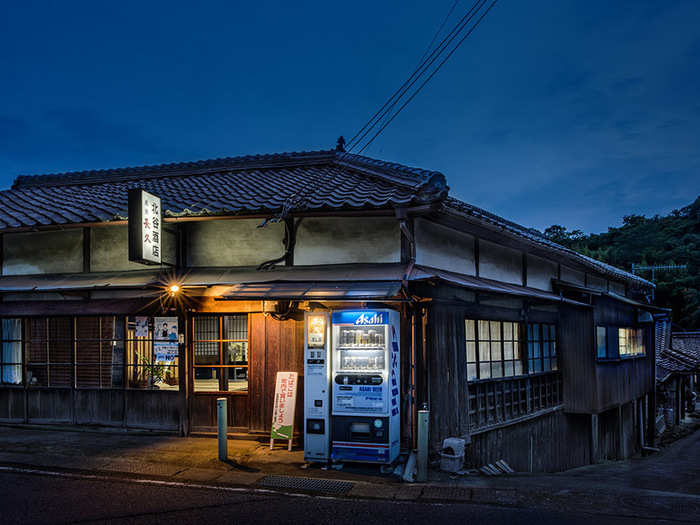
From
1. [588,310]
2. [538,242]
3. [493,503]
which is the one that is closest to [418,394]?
[493,503]

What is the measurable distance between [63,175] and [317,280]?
10.4 meters

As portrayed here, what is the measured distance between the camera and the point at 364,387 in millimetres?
8602

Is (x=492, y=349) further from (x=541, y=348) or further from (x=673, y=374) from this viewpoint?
(x=673, y=374)

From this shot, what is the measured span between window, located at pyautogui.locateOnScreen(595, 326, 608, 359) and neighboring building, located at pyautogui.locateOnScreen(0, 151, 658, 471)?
0.66 meters

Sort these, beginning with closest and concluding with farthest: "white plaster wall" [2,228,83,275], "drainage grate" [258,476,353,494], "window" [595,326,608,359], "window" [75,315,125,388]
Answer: "drainage grate" [258,476,353,494]
"window" [75,315,125,388]
"white plaster wall" [2,228,83,275]
"window" [595,326,608,359]

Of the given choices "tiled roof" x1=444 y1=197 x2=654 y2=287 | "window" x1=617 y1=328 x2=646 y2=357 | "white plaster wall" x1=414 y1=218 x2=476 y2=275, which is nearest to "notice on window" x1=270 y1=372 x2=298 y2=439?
"white plaster wall" x1=414 y1=218 x2=476 y2=275

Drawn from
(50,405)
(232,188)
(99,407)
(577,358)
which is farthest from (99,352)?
(577,358)

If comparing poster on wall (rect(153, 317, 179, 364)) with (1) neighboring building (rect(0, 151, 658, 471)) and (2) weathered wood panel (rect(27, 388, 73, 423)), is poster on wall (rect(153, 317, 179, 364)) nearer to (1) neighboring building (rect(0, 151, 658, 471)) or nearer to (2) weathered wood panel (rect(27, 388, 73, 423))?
(1) neighboring building (rect(0, 151, 658, 471))

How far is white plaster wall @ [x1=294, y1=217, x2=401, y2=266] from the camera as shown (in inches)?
386

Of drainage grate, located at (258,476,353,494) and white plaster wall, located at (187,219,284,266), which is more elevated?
white plaster wall, located at (187,219,284,266)

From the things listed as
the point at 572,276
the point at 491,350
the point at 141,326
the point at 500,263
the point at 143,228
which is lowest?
the point at 491,350

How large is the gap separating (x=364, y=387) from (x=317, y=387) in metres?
0.84

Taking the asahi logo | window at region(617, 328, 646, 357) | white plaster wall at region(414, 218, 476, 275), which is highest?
white plaster wall at region(414, 218, 476, 275)

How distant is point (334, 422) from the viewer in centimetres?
875
